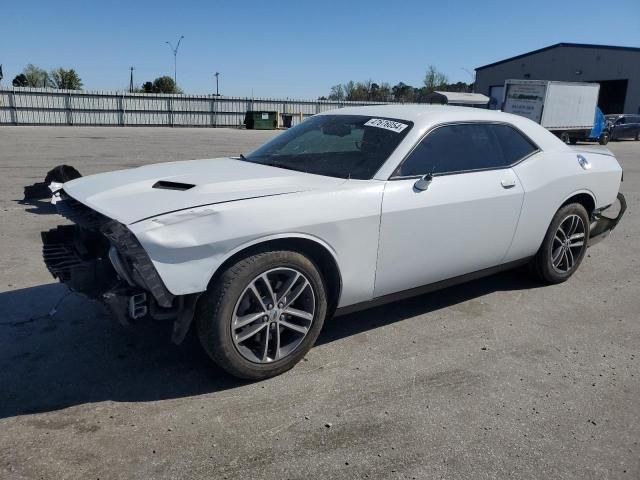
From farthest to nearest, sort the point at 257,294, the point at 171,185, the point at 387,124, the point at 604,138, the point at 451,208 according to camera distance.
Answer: the point at 604,138 → the point at 387,124 → the point at 451,208 → the point at 171,185 → the point at 257,294

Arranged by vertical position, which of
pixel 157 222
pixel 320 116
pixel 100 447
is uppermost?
pixel 320 116

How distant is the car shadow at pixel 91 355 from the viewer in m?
2.93

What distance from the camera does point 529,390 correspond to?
313 cm

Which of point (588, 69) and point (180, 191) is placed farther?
point (588, 69)

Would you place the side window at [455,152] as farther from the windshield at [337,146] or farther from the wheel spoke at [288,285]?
the wheel spoke at [288,285]

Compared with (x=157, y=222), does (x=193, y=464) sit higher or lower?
lower

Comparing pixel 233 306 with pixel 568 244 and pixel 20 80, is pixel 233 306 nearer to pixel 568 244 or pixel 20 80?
pixel 568 244

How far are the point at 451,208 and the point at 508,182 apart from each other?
0.73 metres

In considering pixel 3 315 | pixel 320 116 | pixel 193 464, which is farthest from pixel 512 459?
pixel 3 315

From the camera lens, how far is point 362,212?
3252 mm

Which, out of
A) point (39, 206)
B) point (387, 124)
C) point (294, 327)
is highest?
point (387, 124)

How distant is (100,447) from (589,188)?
4.48m

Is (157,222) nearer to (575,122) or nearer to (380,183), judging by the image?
(380,183)

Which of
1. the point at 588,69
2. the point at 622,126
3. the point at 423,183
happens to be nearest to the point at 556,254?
the point at 423,183
